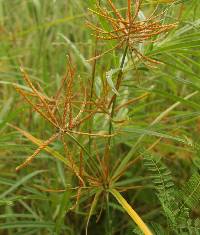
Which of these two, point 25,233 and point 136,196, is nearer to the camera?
point 25,233

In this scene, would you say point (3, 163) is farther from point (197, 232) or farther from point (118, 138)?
point (197, 232)

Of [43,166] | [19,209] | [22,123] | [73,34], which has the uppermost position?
[73,34]

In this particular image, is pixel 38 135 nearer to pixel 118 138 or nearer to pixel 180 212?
pixel 118 138

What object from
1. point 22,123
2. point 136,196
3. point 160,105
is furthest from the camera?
point 160,105

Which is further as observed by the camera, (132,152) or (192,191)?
(132,152)

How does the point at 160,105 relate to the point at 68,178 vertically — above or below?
above

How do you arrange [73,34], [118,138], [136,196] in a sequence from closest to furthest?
[118,138] < [136,196] < [73,34]

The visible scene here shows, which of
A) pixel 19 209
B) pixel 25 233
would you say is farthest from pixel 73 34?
pixel 25 233
